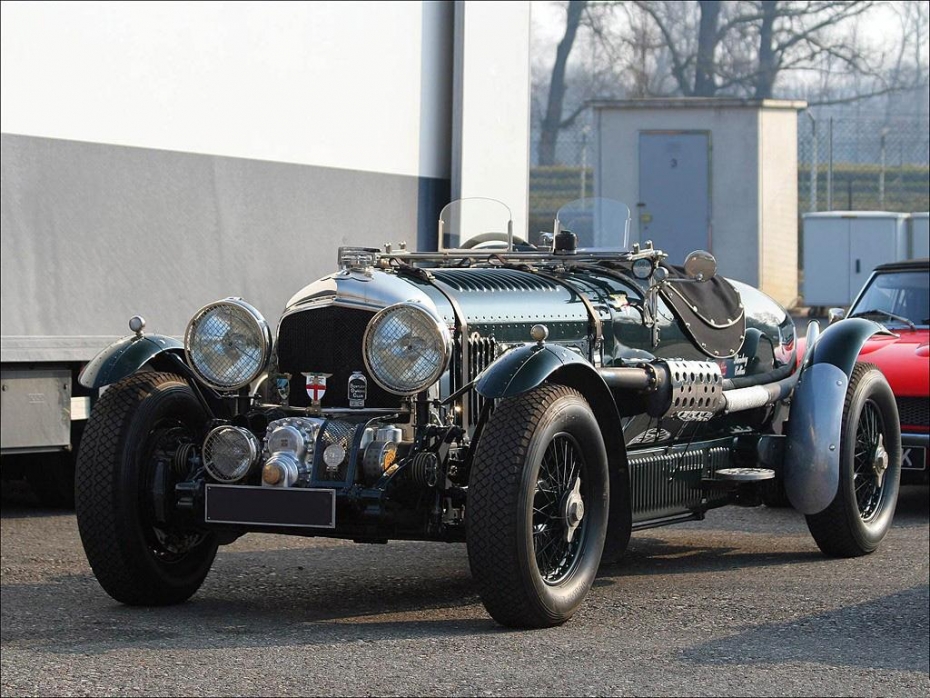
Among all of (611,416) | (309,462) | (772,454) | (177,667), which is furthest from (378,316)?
(772,454)

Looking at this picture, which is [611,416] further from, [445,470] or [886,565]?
[886,565]

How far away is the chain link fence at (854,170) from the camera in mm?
26172

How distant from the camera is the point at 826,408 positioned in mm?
7094

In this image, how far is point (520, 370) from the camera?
5574mm

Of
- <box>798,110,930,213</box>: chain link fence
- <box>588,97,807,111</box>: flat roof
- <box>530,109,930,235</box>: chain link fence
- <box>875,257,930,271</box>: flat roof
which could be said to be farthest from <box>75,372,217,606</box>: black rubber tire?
<box>798,110,930,213</box>: chain link fence

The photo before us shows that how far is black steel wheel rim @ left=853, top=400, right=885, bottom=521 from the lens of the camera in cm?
749

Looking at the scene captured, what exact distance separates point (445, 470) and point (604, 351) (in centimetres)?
119

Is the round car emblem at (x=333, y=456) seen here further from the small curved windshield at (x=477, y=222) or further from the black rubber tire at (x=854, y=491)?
the black rubber tire at (x=854, y=491)

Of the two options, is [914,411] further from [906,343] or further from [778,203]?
[778,203]

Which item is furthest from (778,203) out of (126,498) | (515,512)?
(515,512)

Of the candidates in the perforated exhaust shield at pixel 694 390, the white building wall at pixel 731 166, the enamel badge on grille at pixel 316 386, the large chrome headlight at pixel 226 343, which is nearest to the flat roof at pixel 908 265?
the perforated exhaust shield at pixel 694 390

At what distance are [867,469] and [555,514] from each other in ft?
7.81

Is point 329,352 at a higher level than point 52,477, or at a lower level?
higher

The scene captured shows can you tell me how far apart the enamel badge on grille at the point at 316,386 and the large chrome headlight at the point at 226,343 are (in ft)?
Answer: 0.64
